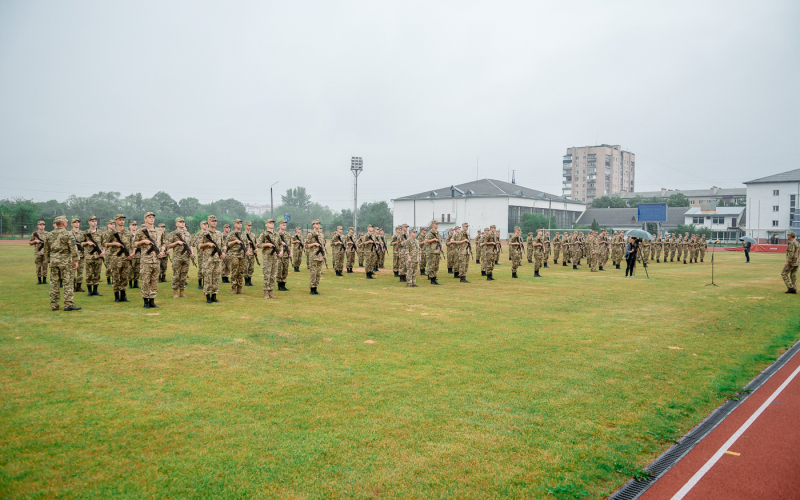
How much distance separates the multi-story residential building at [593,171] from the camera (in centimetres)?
13825

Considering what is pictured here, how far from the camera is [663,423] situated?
526cm

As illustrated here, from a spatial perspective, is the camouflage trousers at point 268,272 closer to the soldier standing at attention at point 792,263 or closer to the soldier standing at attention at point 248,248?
the soldier standing at attention at point 248,248

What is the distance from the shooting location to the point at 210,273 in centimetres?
1245

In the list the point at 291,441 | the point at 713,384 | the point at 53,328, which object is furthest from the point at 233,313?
the point at 713,384

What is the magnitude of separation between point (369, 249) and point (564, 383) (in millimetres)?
15051

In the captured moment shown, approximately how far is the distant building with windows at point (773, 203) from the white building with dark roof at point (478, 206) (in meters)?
28.4

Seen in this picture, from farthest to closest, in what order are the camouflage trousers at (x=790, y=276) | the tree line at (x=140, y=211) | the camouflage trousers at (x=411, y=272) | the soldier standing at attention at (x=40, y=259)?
1. the tree line at (x=140, y=211)
2. the camouflage trousers at (x=411, y=272)
3. the camouflage trousers at (x=790, y=276)
4. the soldier standing at attention at (x=40, y=259)

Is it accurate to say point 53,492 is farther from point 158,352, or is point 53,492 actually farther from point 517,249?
point 517,249

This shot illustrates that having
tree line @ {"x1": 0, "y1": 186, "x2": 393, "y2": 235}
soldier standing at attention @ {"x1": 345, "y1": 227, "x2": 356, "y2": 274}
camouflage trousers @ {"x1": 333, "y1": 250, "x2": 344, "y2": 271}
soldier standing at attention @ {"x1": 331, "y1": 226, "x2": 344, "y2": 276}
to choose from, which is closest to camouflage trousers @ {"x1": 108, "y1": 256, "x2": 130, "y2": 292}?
soldier standing at attention @ {"x1": 331, "y1": 226, "x2": 344, "y2": 276}

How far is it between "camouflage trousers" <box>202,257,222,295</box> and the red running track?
11165mm

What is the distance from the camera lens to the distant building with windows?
67.9m

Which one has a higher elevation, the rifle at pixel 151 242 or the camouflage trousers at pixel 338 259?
the rifle at pixel 151 242

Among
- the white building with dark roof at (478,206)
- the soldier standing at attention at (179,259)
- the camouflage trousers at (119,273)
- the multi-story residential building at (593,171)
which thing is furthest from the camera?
the multi-story residential building at (593,171)

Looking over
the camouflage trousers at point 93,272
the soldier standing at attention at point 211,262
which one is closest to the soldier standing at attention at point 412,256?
the soldier standing at attention at point 211,262
